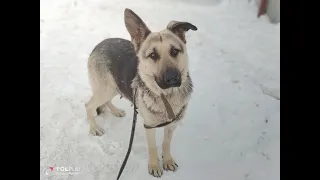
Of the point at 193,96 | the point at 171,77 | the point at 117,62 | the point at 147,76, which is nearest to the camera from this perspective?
the point at 171,77

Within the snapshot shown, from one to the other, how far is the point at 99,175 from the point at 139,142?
11.6 inches

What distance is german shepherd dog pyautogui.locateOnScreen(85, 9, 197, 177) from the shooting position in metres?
1.91

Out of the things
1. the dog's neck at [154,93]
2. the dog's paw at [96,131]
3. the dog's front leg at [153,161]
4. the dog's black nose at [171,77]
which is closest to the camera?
the dog's black nose at [171,77]

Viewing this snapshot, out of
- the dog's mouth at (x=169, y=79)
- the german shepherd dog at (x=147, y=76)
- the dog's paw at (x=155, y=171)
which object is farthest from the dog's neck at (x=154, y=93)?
the dog's paw at (x=155, y=171)

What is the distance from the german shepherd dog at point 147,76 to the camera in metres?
1.91

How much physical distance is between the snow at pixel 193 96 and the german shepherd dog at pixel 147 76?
0.25 ft

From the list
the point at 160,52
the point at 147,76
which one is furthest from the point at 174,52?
the point at 147,76

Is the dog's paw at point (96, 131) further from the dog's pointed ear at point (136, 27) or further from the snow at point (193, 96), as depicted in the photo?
the dog's pointed ear at point (136, 27)

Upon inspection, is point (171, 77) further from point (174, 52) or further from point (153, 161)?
point (153, 161)

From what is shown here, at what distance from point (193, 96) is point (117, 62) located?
0.49 meters

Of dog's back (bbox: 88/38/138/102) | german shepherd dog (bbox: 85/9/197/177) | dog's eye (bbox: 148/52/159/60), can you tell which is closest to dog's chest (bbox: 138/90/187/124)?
german shepherd dog (bbox: 85/9/197/177)

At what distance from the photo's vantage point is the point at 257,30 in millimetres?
2312

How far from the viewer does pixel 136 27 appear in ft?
6.41
